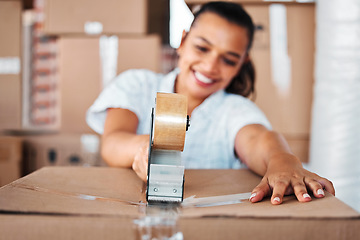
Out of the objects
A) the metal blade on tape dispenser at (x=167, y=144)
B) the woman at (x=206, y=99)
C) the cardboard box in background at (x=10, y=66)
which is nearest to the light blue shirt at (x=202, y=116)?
the woman at (x=206, y=99)

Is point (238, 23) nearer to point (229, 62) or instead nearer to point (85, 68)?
point (229, 62)

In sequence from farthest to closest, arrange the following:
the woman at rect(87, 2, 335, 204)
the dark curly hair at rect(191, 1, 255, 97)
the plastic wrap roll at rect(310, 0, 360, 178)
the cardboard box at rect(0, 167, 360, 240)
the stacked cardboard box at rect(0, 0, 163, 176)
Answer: the stacked cardboard box at rect(0, 0, 163, 176)
the plastic wrap roll at rect(310, 0, 360, 178)
the dark curly hair at rect(191, 1, 255, 97)
the woman at rect(87, 2, 335, 204)
the cardboard box at rect(0, 167, 360, 240)

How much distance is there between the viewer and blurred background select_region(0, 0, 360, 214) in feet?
4.18

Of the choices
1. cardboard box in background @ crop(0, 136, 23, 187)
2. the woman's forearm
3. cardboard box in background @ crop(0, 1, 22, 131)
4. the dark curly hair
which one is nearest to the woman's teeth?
the dark curly hair

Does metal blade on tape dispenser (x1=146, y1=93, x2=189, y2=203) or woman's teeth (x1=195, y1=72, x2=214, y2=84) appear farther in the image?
woman's teeth (x1=195, y1=72, x2=214, y2=84)

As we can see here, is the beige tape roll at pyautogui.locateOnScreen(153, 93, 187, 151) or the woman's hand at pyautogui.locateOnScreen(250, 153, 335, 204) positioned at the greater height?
the beige tape roll at pyautogui.locateOnScreen(153, 93, 187, 151)

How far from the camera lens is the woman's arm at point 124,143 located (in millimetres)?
634

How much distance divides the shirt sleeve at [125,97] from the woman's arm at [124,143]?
2 cm

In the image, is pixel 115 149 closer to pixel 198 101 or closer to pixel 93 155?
pixel 198 101

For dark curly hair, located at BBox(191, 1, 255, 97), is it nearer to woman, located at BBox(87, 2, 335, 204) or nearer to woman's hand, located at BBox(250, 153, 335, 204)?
woman, located at BBox(87, 2, 335, 204)

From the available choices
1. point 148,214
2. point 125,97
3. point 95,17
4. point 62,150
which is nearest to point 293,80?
point 125,97

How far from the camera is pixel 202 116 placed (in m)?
1.09

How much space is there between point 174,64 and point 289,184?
113 centimetres

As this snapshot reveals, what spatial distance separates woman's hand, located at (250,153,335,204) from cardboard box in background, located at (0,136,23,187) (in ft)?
3.55
